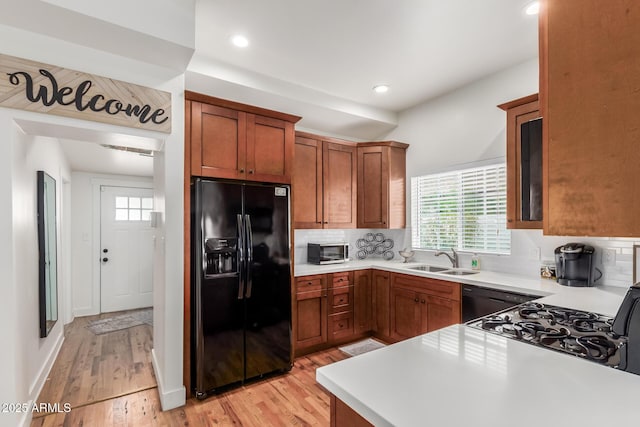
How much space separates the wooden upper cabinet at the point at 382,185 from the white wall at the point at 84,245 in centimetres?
432

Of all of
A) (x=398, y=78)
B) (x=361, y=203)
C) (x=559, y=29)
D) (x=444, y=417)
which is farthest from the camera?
(x=361, y=203)

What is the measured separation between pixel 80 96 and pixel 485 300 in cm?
338

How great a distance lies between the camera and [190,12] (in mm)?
2139

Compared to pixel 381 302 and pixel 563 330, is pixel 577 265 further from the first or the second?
pixel 381 302

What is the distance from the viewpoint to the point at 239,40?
8.30ft

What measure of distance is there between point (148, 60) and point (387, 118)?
282 cm

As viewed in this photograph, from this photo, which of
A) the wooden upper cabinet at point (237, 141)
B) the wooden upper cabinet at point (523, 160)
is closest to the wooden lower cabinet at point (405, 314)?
the wooden upper cabinet at point (523, 160)

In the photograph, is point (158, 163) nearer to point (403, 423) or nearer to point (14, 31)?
point (14, 31)

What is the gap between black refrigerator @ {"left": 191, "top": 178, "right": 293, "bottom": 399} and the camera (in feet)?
8.32

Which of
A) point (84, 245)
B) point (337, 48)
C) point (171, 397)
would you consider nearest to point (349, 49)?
point (337, 48)

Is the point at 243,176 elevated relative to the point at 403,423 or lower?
elevated

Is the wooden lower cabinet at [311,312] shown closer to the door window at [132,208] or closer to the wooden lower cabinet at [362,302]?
the wooden lower cabinet at [362,302]

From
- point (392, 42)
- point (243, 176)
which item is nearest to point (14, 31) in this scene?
point (243, 176)

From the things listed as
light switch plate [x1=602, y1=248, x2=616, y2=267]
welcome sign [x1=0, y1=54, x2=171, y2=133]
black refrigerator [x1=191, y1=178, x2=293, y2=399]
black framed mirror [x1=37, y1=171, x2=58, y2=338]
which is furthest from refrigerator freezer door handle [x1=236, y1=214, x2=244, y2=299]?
light switch plate [x1=602, y1=248, x2=616, y2=267]
